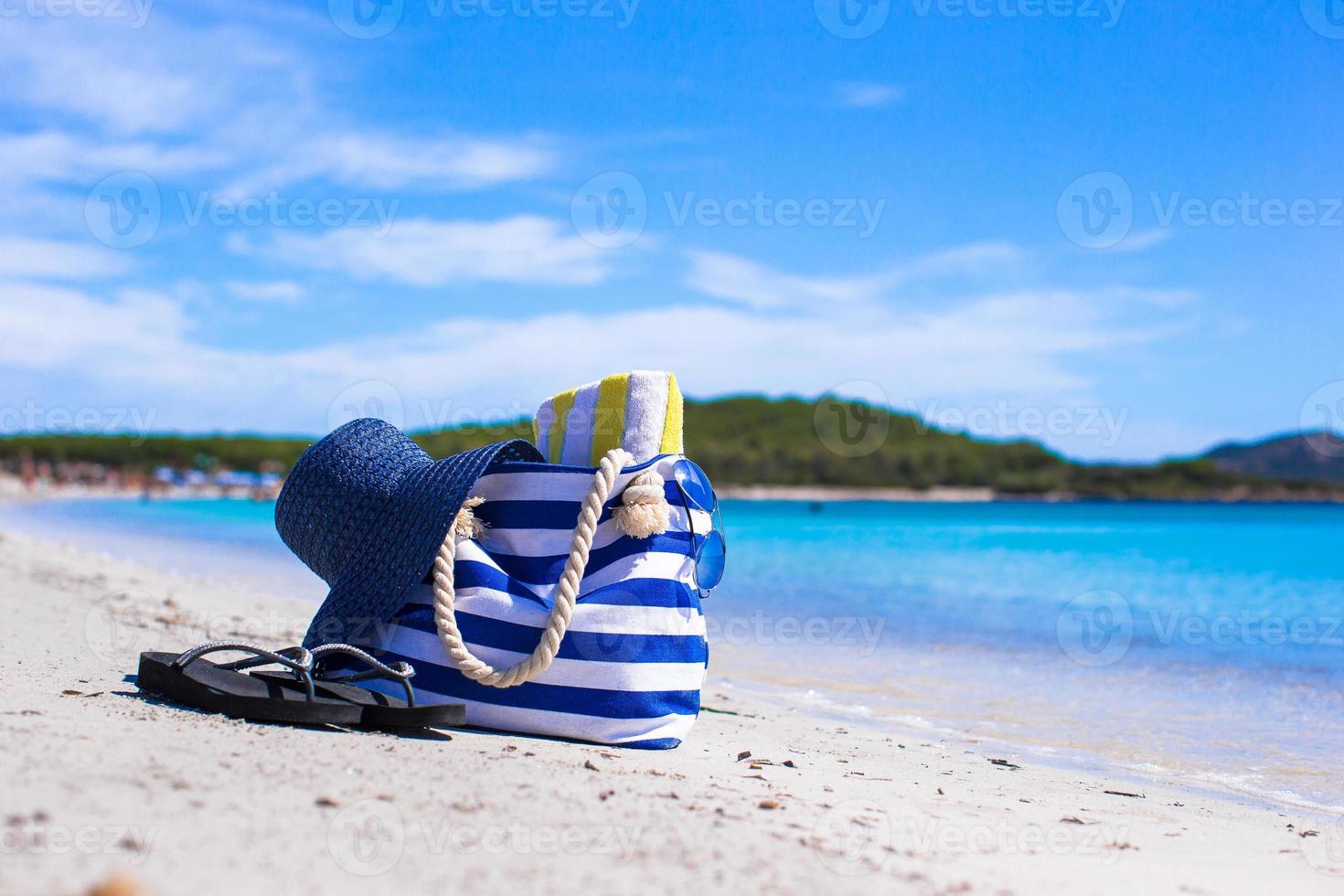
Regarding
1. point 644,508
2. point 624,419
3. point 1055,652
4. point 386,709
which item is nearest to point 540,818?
point 386,709

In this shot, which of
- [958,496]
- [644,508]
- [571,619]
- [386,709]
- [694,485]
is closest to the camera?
[386,709]

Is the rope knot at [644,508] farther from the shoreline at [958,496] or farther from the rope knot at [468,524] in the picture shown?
the shoreline at [958,496]

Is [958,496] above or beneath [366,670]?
above

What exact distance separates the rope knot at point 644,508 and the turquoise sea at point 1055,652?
268cm

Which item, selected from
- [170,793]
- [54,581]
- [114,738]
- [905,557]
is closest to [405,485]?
[114,738]

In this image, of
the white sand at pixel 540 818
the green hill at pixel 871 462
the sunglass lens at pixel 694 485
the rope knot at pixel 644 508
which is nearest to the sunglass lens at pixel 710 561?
the sunglass lens at pixel 694 485

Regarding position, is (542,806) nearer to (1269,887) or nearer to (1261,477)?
(1269,887)

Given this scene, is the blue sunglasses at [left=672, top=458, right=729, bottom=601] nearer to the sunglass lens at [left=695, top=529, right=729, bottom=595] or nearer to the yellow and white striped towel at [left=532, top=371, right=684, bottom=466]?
the sunglass lens at [left=695, top=529, right=729, bottom=595]

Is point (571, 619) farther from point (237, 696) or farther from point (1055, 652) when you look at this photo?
point (1055, 652)

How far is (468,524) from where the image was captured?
4145mm

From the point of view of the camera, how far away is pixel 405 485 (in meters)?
4.25

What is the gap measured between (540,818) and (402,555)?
1.59 meters

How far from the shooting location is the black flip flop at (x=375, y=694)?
3.68 meters

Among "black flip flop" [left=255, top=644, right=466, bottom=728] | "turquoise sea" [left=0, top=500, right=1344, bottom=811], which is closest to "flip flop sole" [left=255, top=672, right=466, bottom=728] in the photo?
"black flip flop" [left=255, top=644, right=466, bottom=728]
